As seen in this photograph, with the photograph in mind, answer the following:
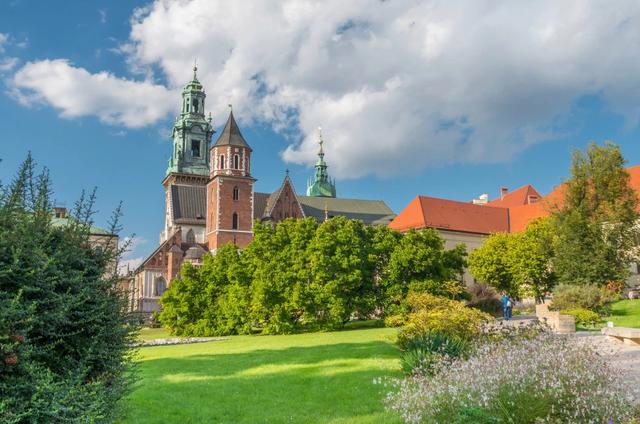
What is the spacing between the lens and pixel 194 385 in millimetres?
12539

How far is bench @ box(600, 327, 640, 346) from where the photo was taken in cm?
1617

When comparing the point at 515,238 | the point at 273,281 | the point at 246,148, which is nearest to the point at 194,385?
the point at 273,281

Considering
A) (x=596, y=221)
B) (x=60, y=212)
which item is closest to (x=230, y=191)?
(x=596, y=221)

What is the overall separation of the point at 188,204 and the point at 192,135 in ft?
44.3

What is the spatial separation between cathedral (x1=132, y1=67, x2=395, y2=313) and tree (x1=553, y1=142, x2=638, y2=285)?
25.2 m

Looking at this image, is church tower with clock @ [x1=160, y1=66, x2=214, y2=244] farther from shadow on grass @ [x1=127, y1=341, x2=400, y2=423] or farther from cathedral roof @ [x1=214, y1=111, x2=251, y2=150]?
shadow on grass @ [x1=127, y1=341, x2=400, y2=423]

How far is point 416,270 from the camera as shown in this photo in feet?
101

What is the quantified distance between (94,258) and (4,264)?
1.20 m

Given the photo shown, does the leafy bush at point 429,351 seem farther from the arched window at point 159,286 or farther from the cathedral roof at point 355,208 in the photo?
the cathedral roof at point 355,208

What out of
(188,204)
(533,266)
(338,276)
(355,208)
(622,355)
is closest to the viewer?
(622,355)

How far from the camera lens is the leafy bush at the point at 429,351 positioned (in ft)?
36.8

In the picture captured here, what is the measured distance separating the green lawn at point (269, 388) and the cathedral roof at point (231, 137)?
48.9 metres

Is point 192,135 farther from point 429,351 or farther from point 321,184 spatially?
point 429,351

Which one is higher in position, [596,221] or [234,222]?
[234,222]
